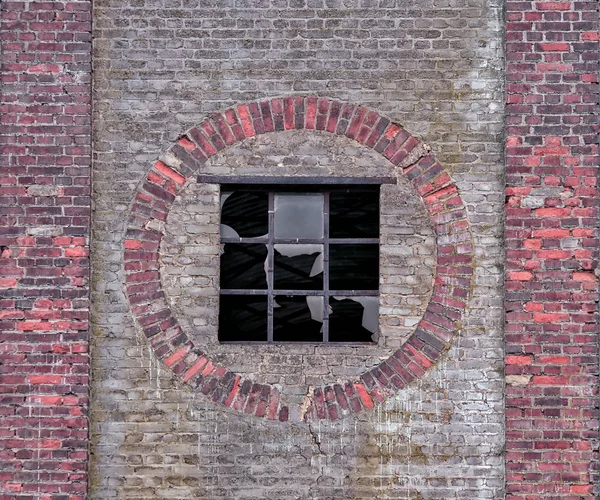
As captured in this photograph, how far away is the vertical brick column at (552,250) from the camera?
4383mm

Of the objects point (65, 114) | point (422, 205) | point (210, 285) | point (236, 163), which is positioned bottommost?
point (210, 285)

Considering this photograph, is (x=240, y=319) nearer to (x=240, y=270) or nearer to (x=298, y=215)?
(x=240, y=270)

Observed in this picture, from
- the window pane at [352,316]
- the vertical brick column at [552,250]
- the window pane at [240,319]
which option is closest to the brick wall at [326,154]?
the vertical brick column at [552,250]

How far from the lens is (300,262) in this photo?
4.73m

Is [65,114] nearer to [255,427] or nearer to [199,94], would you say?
[199,94]

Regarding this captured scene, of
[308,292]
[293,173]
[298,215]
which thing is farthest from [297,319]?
[293,173]

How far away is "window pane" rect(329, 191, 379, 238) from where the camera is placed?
15.5 feet

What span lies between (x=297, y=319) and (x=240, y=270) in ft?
1.69

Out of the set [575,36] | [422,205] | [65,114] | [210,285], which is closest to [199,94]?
[65,114]

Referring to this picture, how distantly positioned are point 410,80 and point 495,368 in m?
1.99

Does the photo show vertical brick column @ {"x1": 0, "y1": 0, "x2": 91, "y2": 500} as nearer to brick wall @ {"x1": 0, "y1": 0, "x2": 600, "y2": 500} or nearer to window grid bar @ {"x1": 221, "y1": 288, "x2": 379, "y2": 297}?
brick wall @ {"x1": 0, "y1": 0, "x2": 600, "y2": 500}

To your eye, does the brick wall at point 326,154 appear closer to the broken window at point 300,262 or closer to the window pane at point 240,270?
the broken window at point 300,262

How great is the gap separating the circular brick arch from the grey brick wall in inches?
2.6

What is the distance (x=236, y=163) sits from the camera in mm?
4598
